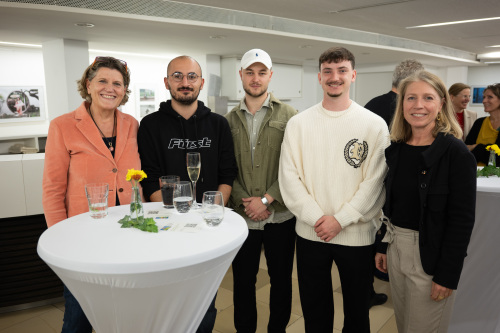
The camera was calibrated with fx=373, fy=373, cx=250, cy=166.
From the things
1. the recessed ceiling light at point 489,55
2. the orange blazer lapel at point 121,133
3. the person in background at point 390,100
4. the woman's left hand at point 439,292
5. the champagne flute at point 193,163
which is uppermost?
the recessed ceiling light at point 489,55

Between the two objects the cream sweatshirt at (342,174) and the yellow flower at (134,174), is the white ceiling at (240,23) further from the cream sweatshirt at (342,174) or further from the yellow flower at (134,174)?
the yellow flower at (134,174)

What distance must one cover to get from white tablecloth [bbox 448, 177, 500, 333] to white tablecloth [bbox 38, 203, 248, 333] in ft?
5.07

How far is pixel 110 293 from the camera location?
1286 millimetres

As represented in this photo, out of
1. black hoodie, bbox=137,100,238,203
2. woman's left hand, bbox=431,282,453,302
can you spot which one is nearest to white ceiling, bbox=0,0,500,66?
black hoodie, bbox=137,100,238,203

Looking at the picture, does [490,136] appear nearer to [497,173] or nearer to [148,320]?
[497,173]

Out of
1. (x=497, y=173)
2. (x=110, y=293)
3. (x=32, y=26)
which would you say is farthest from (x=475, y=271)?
(x=32, y=26)

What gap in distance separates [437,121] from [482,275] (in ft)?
3.83

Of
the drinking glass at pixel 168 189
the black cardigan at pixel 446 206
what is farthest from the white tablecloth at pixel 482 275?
the drinking glass at pixel 168 189

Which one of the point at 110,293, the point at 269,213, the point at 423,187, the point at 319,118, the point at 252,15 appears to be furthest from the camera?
the point at 252,15

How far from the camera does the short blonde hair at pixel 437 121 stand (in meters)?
1.72

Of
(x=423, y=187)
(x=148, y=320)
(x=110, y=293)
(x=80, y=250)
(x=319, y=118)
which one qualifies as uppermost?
(x=319, y=118)

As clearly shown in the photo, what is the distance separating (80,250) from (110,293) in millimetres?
182

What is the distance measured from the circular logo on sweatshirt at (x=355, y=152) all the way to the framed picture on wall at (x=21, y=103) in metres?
7.34

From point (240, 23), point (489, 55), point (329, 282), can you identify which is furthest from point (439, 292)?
point (489, 55)
